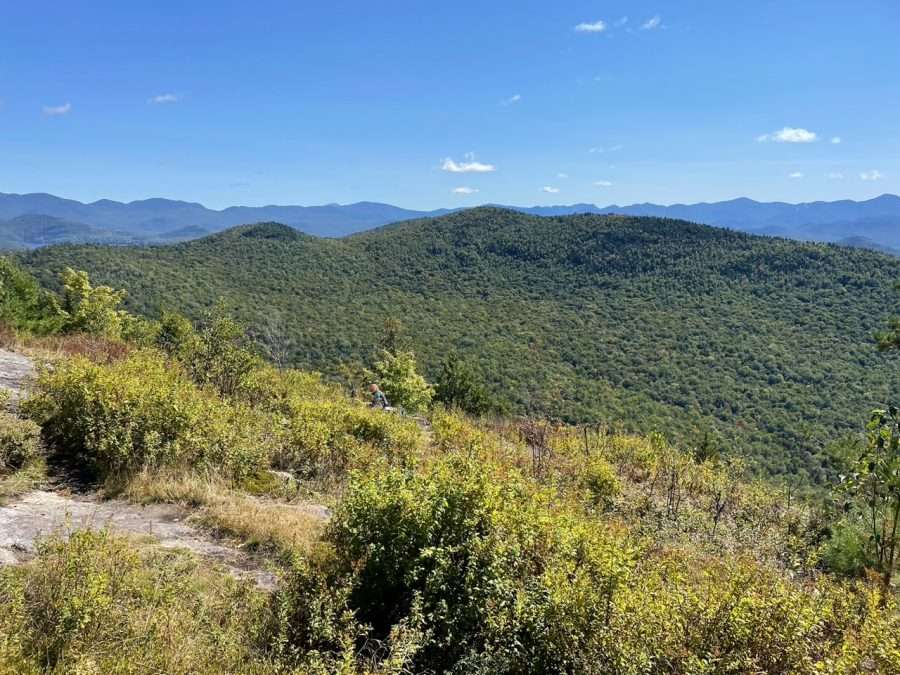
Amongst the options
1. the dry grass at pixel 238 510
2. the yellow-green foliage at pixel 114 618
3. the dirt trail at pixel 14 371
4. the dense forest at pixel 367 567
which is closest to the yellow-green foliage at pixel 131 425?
the dense forest at pixel 367 567

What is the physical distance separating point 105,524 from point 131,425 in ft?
5.55

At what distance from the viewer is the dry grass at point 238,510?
4.64 meters

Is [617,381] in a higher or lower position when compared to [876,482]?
lower

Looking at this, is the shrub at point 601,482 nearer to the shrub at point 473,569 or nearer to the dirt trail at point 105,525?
the shrub at point 473,569

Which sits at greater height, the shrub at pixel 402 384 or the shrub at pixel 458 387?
the shrub at pixel 402 384

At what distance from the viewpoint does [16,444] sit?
18.0 feet

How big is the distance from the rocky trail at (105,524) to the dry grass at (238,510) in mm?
141

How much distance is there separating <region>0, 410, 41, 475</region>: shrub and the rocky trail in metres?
0.59

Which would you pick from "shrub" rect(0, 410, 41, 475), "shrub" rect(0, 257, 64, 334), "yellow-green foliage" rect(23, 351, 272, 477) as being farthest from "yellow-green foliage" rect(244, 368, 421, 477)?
"shrub" rect(0, 257, 64, 334)

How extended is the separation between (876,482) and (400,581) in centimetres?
402

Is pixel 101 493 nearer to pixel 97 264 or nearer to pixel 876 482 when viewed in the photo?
pixel 876 482

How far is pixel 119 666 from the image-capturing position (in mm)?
2549

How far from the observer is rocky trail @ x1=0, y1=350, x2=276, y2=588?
13.0ft

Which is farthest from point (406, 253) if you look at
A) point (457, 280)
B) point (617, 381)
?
point (617, 381)
